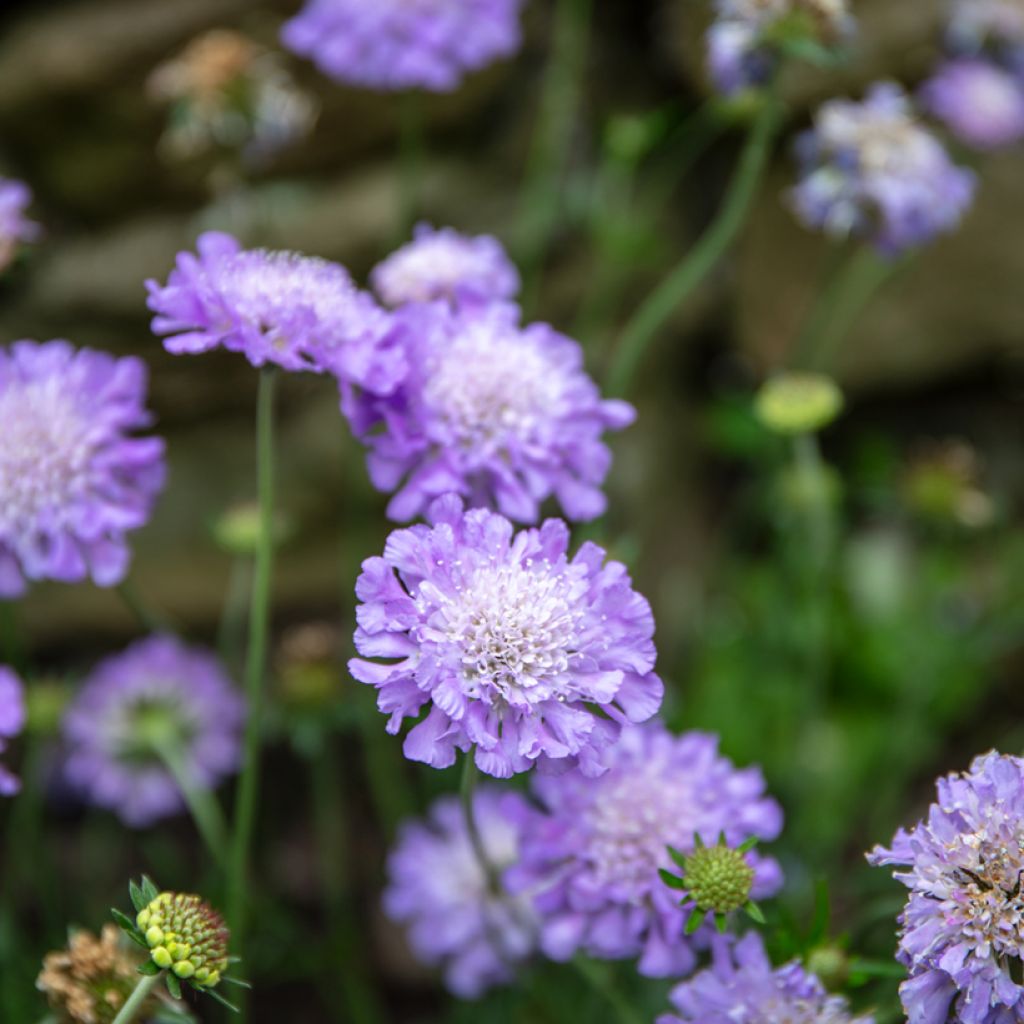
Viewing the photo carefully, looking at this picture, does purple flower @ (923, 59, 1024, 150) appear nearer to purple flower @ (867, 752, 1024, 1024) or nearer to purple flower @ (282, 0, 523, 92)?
purple flower @ (282, 0, 523, 92)

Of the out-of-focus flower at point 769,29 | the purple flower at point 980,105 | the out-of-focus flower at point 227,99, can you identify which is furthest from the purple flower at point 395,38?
the purple flower at point 980,105

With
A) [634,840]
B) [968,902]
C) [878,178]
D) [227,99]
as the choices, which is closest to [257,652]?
[634,840]

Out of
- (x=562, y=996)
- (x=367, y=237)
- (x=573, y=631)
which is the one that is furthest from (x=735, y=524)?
(x=573, y=631)

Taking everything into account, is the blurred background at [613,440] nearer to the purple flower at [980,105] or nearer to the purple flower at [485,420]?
the purple flower at [980,105]

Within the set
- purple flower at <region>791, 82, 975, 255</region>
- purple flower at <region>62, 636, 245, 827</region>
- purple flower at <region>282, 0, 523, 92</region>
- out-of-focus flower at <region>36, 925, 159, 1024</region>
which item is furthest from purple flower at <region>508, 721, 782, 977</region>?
purple flower at <region>282, 0, 523, 92</region>

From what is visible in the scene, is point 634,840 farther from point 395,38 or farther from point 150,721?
point 395,38

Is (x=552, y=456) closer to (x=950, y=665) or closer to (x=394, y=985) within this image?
(x=950, y=665)
